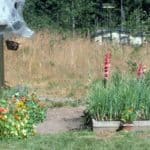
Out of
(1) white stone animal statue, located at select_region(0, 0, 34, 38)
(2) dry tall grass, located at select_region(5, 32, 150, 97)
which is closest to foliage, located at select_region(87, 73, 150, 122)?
(1) white stone animal statue, located at select_region(0, 0, 34, 38)

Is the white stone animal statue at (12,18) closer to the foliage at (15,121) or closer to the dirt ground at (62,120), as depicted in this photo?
the foliage at (15,121)

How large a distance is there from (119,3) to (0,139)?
34.0 metres

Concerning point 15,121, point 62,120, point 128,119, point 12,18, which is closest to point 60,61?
point 62,120

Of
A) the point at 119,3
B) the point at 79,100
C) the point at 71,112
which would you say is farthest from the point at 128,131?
the point at 119,3

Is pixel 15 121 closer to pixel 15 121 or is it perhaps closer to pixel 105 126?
pixel 15 121

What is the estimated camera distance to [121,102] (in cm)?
1070

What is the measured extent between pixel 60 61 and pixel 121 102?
9788 mm

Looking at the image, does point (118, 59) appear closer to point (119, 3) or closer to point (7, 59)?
point (7, 59)

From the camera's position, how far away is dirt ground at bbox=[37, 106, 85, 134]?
418 inches

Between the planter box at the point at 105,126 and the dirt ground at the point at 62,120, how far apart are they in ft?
1.73

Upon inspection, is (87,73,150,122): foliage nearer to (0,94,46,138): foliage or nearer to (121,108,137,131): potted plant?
(121,108,137,131): potted plant

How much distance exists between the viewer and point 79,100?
14.5 meters

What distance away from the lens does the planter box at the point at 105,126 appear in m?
10.2

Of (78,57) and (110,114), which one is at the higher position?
(110,114)
